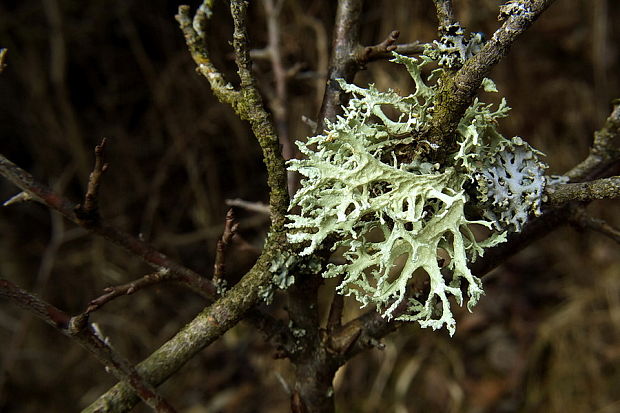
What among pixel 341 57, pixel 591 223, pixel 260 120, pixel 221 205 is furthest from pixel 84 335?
pixel 221 205

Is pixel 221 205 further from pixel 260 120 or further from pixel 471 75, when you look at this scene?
pixel 471 75

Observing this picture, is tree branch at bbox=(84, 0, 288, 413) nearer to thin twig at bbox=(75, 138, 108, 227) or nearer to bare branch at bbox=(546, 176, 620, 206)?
thin twig at bbox=(75, 138, 108, 227)

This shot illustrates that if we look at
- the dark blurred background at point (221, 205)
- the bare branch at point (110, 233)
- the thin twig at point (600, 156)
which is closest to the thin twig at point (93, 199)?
the bare branch at point (110, 233)

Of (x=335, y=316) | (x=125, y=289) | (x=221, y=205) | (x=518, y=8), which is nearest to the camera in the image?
(x=518, y=8)

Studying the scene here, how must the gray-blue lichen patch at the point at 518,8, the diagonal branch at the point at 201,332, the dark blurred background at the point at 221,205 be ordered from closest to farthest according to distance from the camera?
1. the gray-blue lichen patch at the point at 518,8
2. the diagonal branch at the point at 201,332
3. the dark blurred background at the point at 221,205

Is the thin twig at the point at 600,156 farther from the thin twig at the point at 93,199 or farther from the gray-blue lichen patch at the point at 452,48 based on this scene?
the thin twig at the point at 93,199

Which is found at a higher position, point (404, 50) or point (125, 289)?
point (404, 50)
